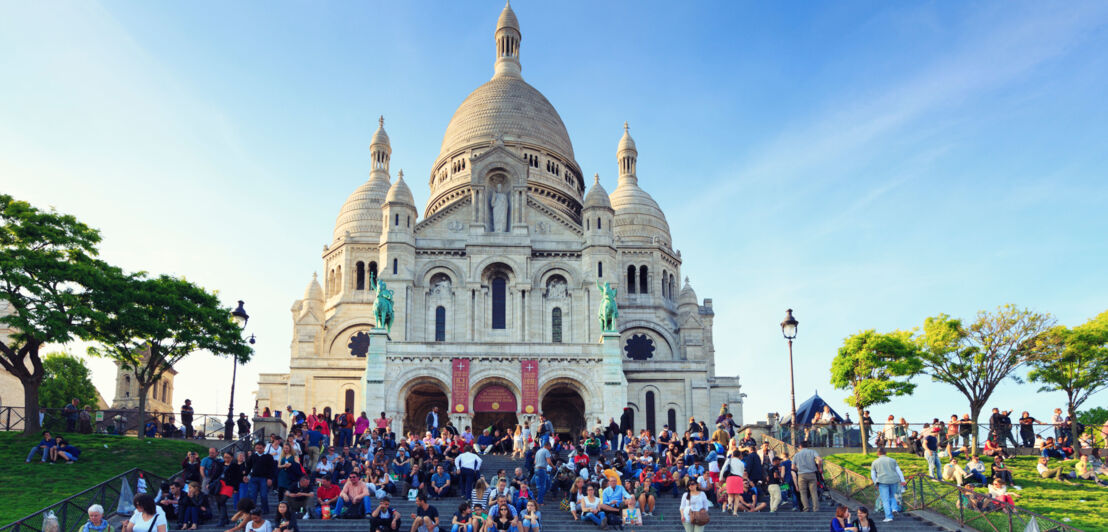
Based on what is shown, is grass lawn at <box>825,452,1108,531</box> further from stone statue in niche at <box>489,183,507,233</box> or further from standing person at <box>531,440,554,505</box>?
stone statue in niche at <box>489,183,507,233</box>

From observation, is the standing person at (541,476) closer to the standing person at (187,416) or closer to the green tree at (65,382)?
the standing person at (187,416)

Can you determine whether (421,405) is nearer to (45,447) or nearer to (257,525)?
(45,447)

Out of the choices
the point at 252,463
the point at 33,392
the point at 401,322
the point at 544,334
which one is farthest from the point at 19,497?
the point at 544,334

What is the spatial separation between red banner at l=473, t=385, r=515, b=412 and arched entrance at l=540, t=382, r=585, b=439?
4.35 meters

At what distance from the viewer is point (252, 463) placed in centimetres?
2180

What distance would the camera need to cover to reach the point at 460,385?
43.5m

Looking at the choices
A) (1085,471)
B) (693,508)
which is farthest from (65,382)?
(1085,471)

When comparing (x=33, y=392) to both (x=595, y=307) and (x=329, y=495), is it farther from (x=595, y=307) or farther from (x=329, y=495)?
(x=595, y=307)

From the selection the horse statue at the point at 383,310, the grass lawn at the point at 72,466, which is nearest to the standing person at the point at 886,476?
the grass lawn at the point at 72,466

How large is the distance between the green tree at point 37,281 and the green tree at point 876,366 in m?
27.2

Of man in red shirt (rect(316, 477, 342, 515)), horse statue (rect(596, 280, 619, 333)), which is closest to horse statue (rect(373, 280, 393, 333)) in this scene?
horse statue (rect(596, 280, 619, 333))

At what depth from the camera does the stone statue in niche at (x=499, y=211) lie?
52438mm

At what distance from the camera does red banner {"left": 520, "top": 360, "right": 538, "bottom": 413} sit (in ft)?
143

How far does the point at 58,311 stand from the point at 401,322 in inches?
760
